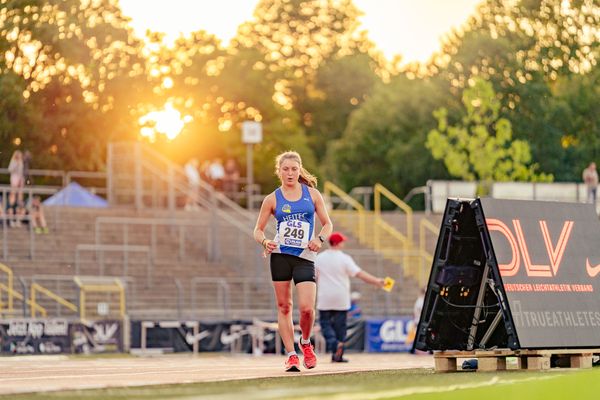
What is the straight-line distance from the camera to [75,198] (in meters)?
42.9

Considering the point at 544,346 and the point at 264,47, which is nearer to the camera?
the point at 544,346

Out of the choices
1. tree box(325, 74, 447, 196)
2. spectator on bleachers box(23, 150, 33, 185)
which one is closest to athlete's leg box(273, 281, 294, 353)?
spectator on bleachers box(23, 150, 33, 185)

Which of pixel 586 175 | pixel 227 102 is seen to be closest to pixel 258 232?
pixel 586 175

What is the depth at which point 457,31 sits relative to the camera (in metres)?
81.2

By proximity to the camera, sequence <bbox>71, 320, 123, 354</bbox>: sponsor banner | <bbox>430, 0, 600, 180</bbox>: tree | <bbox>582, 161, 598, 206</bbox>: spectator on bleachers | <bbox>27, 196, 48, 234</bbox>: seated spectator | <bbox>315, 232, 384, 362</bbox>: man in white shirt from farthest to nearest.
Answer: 1. <bbox>430, 0, 600, 180</bbox>: tree
2. <bbox>582, 161, 598, 206</bbox>: spectator on bleachers
3. <bbox>27, 196, 48, 234</bbox>: seated spectator
4. <bbox>71, 320, 123, 354</bbox>: sponsor banner
5. <bbox>315, 232, 384, 362</bbox>: man in white shirt

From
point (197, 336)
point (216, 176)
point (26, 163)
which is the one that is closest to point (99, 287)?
point (197, 336)

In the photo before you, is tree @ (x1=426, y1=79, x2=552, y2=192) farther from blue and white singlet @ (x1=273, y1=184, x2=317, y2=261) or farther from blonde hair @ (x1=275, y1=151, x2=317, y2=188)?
blue and white singlet @ (x1=273, y1=184, x2=317, y2=261)

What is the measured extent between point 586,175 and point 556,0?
38.8 ft

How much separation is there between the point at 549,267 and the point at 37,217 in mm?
23430

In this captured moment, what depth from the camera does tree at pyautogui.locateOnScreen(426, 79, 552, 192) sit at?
5975 cm

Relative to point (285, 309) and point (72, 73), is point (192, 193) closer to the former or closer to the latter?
point (72, 73)

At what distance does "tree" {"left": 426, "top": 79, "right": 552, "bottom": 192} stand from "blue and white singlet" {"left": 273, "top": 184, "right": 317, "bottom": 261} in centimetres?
4413

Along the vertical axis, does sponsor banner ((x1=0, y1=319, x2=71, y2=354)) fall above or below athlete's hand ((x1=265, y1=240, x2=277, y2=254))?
below

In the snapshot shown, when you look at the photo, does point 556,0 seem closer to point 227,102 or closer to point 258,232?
point 227,102
